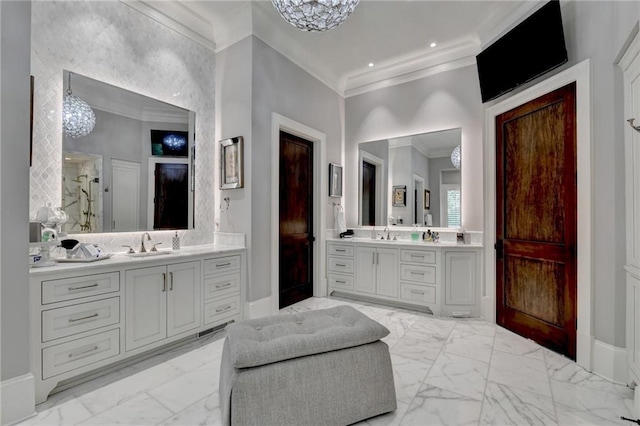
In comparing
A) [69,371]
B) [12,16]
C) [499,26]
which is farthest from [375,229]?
[12,16]

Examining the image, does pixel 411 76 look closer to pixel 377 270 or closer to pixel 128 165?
pixel 377 270

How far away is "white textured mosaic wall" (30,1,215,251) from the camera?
7.64 ft

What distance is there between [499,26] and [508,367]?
342cm

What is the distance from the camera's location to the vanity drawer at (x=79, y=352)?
1928mm

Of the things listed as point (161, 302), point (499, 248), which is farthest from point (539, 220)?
point (161, 302)

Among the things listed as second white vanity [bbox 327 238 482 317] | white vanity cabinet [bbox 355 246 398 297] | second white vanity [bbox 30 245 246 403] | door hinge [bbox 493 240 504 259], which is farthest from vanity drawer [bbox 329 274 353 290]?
door hinge [bbox 493 240 504 259]

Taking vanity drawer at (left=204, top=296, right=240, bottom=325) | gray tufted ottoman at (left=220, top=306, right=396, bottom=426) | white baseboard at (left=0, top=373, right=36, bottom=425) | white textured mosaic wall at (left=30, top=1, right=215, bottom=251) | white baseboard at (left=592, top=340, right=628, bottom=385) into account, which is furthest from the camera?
vanity drawer at (left=204, top=296, right=240, bottom=325)

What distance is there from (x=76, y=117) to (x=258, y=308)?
2.48m

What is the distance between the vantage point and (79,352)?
2066mm

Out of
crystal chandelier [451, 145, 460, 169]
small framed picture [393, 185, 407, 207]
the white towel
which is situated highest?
crystal chandelier [451, 145, 460, 169]

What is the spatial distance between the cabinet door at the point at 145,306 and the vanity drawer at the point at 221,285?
0.43 meters

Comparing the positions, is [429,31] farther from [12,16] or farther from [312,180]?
[12,16]

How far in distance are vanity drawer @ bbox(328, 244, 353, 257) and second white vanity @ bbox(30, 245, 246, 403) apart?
176 cm

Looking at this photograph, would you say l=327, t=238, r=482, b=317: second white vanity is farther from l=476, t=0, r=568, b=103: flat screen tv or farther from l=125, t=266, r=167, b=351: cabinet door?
l=125, t=266, r=167, b=351: cabinet door
